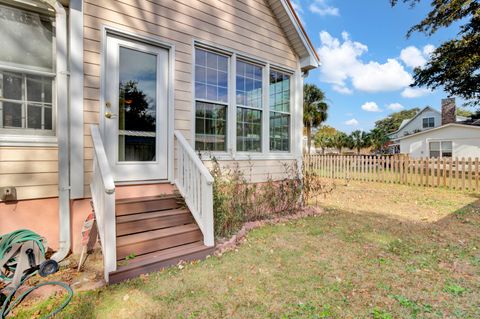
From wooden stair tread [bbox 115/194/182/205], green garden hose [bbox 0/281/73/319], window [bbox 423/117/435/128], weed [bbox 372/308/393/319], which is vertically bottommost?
weed [bbox 372/308/393/319]

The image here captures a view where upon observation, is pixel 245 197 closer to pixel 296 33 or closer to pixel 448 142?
pixel 296 33

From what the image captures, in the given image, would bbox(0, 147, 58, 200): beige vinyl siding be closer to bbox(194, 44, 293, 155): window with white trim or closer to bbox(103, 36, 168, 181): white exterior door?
bbox(103, 36, 168, 181): white exterior door

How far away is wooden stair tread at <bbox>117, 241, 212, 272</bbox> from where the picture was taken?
2729 mm

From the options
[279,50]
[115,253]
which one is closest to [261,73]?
[279,50]

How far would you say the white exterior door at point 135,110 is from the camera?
3.60 m

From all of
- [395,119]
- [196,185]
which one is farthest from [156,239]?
[395,119]

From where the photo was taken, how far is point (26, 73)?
3.15 m

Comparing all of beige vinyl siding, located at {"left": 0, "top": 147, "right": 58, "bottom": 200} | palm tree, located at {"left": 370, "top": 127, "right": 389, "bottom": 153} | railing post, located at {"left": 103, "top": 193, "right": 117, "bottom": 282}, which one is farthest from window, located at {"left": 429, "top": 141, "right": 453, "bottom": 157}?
beige vinyl siding, located at {"left": 0, "top": 147, "right": 58, "bottom": 200}

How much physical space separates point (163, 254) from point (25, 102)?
2582mm

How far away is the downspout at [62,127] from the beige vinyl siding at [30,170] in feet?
0.52

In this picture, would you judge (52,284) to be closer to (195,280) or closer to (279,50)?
(195,280)

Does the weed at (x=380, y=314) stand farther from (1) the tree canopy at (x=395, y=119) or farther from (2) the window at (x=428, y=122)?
(1) the tree canopy at (x=395, y=119)

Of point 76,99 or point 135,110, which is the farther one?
point 135,110

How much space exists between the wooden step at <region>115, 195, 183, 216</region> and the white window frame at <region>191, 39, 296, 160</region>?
101 centimetres
